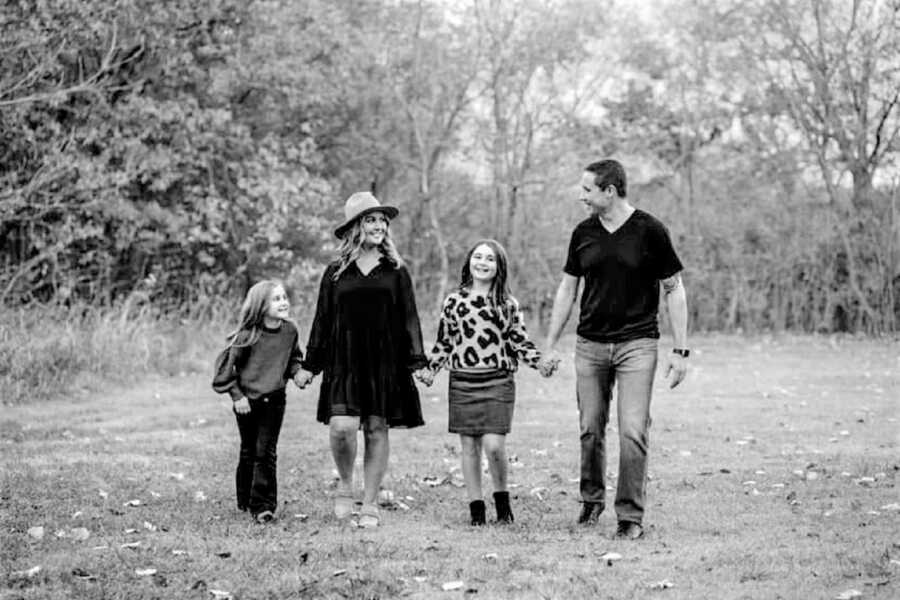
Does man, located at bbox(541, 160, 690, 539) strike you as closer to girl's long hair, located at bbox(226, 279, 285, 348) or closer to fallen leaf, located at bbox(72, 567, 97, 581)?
girl's long hair, located at bbox(226, 279, 285, 348)

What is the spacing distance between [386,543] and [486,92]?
82.2ft

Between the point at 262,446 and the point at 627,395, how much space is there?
2.24m

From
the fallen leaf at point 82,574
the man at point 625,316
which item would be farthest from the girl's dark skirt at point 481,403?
the fallen leaf at point 82,574

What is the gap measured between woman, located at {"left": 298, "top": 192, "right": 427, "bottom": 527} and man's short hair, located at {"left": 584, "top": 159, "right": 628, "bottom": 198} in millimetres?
1270

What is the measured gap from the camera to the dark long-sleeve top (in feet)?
24.4

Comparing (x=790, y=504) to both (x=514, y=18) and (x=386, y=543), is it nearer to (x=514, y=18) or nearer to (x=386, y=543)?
(x=386, y=543)

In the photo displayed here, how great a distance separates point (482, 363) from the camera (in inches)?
283

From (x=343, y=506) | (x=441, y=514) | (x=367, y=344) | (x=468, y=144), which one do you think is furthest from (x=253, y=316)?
(x=468, y=144)

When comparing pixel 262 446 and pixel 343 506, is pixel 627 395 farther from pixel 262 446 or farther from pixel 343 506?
pixel 262 446

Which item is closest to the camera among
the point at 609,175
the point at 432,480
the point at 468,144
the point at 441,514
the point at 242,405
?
the point at 609,175

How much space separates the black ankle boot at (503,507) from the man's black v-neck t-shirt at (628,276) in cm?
111

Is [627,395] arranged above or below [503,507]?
above

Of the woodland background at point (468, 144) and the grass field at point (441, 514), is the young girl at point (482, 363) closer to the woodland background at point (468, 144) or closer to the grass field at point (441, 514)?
the grass field at point (441, 514)

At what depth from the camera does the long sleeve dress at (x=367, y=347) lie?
23.7 feet
